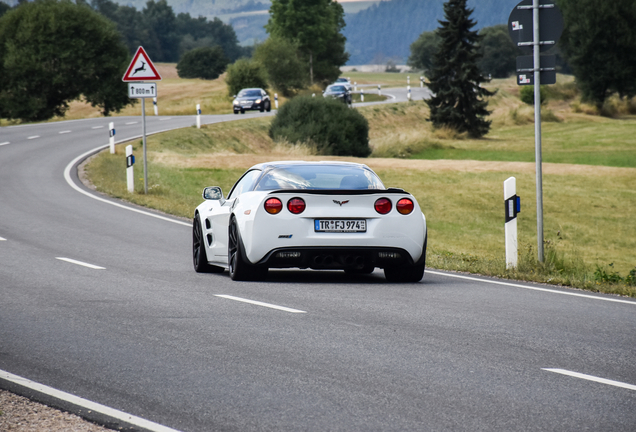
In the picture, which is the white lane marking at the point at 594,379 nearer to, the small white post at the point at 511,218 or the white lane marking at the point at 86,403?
the white lane marking at the point at 86,403

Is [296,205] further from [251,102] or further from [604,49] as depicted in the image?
[604,49]

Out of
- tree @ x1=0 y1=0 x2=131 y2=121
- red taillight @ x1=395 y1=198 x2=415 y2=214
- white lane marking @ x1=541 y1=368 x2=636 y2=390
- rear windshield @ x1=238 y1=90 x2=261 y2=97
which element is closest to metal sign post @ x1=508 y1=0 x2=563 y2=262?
red taillight @ x1=395 y1=198 x2=415 y2=214

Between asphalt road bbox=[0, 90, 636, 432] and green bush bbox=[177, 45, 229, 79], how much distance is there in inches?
4850

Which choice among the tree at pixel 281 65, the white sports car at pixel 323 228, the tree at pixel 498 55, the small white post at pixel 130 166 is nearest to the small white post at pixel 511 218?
the white sports car at pixel 323 228

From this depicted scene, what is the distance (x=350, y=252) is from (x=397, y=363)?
3559 millimetres

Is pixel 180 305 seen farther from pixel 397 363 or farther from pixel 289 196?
pixel 397 363

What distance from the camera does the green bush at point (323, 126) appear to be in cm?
4069

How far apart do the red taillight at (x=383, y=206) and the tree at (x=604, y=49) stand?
75.3 meters

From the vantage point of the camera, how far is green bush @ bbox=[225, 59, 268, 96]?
236 ft

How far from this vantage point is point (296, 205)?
941cm

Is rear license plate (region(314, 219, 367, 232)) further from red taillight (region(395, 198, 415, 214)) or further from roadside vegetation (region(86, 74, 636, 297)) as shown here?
roadside vegetation (region(86, 74, 636, 297))

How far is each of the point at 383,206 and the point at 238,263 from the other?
1697 millimetres

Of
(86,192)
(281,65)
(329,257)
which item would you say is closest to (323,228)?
(329,257)

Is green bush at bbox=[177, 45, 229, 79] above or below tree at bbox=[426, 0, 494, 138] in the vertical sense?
above
